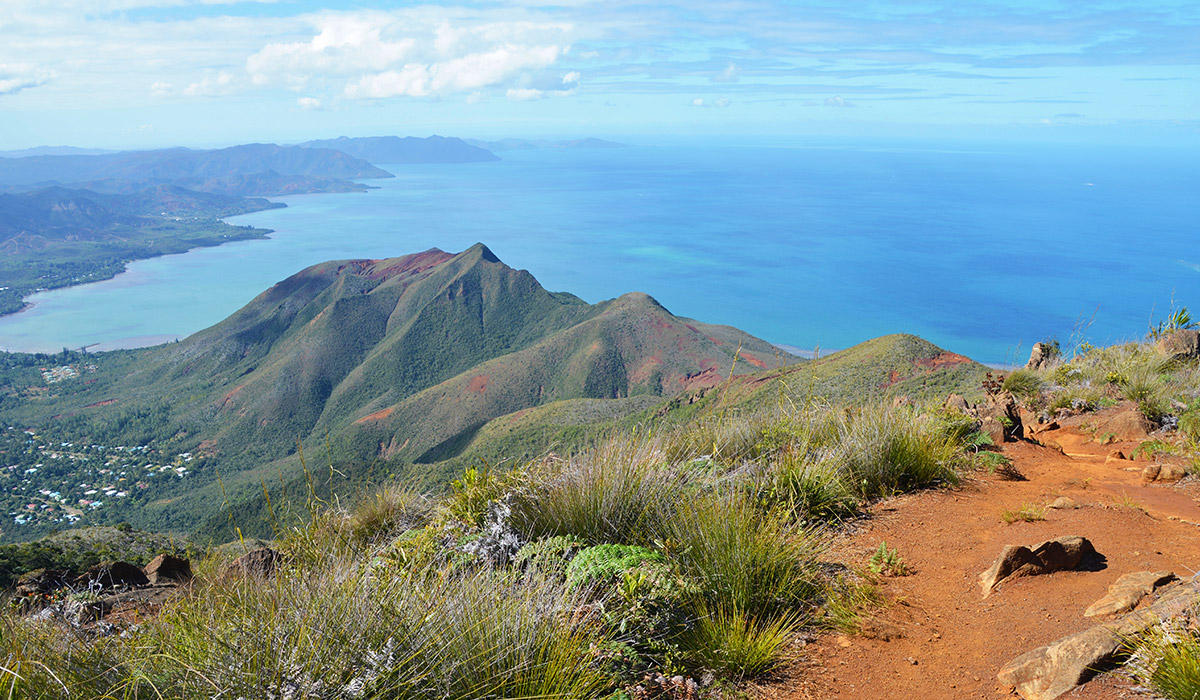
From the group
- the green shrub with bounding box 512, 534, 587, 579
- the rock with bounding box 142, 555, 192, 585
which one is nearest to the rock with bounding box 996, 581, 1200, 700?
the green shrub with bounding box 512, 534, 587, 579

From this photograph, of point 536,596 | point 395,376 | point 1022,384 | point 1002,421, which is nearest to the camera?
point 536,596

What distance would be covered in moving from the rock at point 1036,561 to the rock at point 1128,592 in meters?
0.35

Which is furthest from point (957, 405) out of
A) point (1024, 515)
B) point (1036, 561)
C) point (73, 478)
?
point (73, 478)

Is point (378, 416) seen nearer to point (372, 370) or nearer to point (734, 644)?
point (372, 370)

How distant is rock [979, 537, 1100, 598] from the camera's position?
3.65 m

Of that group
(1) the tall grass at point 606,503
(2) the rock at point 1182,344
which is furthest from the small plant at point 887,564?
(2) the rock at point 1182,344

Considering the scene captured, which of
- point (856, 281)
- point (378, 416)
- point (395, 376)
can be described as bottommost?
point (378, 416)

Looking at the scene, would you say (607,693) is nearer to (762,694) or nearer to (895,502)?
(762,694)

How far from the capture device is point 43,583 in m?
6.28

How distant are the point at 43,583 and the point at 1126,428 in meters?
11.4

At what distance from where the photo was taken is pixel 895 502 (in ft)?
16.8

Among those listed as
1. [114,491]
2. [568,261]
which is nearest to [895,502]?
[114,491]

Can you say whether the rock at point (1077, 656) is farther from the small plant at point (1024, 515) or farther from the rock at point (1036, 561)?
the small plant at point (1024, 515)

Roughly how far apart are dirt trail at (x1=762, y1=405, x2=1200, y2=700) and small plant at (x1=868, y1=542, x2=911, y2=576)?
0.19 ft
